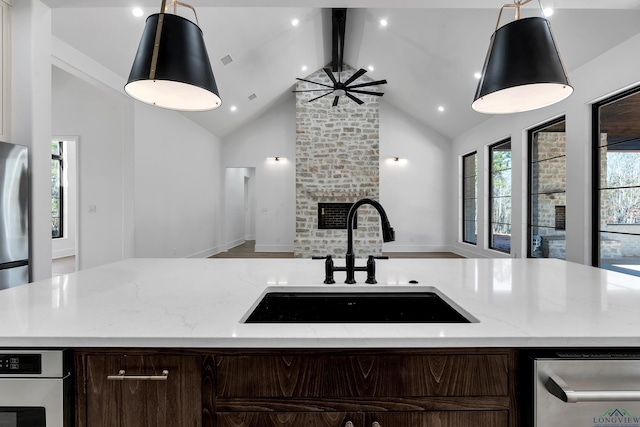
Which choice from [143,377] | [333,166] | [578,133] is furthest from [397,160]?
[143,377]

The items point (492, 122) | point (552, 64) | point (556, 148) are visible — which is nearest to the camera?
point (552, 64)

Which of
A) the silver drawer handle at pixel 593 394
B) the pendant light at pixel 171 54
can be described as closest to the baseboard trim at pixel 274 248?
the pendant light at pixel 171 54

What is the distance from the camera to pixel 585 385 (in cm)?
77

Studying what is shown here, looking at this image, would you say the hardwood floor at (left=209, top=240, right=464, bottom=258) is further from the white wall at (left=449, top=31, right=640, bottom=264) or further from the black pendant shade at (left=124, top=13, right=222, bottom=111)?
the black pendant shade at (left=124, top=13, right=222, bottom=111)

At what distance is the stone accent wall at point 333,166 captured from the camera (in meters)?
7.53

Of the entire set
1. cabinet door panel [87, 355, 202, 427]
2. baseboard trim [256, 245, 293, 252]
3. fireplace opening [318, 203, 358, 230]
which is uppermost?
fireplace opening [318, 203, 358, 230]

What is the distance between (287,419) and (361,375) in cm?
21

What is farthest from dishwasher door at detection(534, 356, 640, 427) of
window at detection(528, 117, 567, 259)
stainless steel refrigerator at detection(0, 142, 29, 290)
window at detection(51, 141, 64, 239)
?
window at detection(51, 141, 64, 239)

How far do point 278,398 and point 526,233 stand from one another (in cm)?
567

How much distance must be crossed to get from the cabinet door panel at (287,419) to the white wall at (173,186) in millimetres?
4464

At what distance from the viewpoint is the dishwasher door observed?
78 centimetres

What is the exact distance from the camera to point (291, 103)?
27.0 feet

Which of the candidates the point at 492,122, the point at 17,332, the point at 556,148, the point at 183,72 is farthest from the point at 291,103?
the point at 17,332

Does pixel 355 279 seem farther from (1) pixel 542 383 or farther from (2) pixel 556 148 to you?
(2) pixel 556 148
